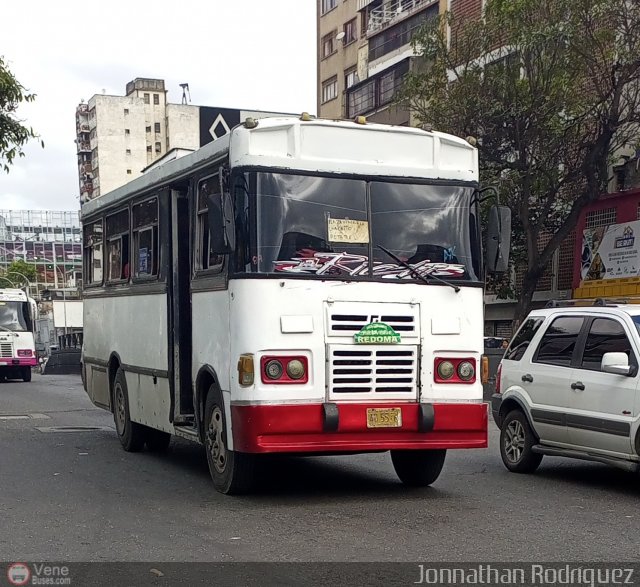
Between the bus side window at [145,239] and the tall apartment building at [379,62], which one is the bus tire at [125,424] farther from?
the tall apartment building at [379,62]

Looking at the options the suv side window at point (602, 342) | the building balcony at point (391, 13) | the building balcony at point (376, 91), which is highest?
the building balcony at point (391, 13)

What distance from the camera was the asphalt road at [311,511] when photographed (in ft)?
23.9

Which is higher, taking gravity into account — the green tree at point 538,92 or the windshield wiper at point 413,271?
the green tree at point 538,92

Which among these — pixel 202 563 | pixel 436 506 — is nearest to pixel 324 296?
pixel 436 506

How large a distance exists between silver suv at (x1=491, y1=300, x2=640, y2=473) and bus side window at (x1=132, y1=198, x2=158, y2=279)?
3.99 metres

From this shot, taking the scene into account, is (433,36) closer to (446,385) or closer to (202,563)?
(446,385)

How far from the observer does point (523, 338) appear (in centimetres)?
1204

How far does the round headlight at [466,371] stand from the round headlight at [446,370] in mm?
71

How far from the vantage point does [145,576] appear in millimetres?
6504

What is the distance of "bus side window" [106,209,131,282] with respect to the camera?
13.1 metres

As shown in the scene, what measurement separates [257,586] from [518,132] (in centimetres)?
2076

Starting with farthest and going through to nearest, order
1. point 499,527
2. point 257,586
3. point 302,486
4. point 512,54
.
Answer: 1. point 512,54
2. point 302,486
3. point 499,527
4. point 257,586

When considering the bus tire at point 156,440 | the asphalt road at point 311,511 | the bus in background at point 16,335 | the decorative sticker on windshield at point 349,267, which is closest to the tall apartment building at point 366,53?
the bus in background at point 16,335

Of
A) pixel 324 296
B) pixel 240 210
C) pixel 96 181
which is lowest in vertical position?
pixel 324 296
